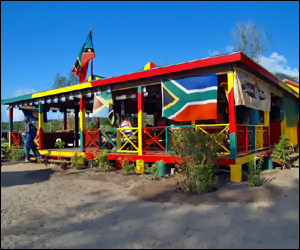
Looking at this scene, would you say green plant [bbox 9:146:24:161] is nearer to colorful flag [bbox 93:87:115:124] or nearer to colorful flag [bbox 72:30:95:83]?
colorful flag [bbox 72:30:95:83]

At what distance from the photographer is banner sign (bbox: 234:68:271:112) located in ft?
20.8

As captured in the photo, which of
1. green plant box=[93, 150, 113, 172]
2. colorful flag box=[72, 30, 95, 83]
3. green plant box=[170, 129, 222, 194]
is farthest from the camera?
colorful flag box=[72, 30, 95, 83]

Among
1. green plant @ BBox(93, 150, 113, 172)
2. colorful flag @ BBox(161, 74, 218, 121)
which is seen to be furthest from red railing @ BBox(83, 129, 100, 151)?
colorful flag @ BBox(161, 74, 218, 121)

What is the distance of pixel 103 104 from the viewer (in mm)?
8891

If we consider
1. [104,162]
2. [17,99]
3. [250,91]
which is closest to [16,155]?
[17,99]

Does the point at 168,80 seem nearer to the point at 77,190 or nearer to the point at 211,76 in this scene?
the point at 211,76

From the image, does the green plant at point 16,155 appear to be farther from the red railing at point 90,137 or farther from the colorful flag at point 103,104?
the colorful flag at point 103,104

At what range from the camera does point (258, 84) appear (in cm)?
777

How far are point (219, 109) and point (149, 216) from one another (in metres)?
8.21

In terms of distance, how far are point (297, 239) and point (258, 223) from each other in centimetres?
62

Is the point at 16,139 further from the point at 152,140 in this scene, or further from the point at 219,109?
the point at 219,109

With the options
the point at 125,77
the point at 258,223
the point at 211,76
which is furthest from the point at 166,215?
the point at 125,77

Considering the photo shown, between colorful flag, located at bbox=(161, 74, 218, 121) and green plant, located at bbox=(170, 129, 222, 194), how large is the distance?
141 centimetres

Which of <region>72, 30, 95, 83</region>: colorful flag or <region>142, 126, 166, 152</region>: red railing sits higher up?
<region>72, 30, 95, 83</region>: colorful flag
